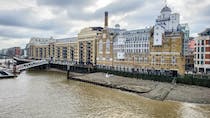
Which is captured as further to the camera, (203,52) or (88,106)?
(203,52)

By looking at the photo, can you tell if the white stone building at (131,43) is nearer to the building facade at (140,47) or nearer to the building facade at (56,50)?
the building facade at (140,47)

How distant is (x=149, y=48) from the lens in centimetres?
6319

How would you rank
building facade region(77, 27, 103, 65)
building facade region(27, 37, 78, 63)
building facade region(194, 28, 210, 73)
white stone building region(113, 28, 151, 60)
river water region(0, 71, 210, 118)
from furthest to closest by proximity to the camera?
building facade region(27, 37, 78, 63) < building facade region(77, 27, 103, 65) < white stone building region(113, 28, 151, 60) < building facade region(194, 28, 210, 73) < river water region(0, 71, 210, 118)

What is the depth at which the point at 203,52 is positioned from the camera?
56062 mm

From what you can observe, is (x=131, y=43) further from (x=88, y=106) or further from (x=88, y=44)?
(x=88, y=106)

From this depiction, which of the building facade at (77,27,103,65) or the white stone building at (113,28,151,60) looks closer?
the white stone building at (113,28,151,60)

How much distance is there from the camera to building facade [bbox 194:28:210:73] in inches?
2173


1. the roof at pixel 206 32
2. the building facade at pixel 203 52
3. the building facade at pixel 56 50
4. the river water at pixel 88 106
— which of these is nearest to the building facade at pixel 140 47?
the building facade at pixel 203 52

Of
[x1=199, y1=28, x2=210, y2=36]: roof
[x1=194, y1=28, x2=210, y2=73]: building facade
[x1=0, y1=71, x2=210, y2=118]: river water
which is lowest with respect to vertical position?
[x1=0, y1=71, x2=210, y2=118]: river water

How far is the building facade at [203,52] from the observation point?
55188mm

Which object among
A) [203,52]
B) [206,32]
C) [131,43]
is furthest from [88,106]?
[131,43]

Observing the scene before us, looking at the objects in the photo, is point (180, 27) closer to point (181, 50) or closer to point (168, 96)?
point (181, 50)

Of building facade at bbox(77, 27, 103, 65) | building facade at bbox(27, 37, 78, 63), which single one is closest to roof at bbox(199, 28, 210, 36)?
building facade at bbox(77, 27, 103, 65)

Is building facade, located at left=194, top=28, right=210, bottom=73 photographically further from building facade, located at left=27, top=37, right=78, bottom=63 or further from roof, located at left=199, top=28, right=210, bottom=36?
building facade, located at left=27, top=37, right=78, bottom=63
